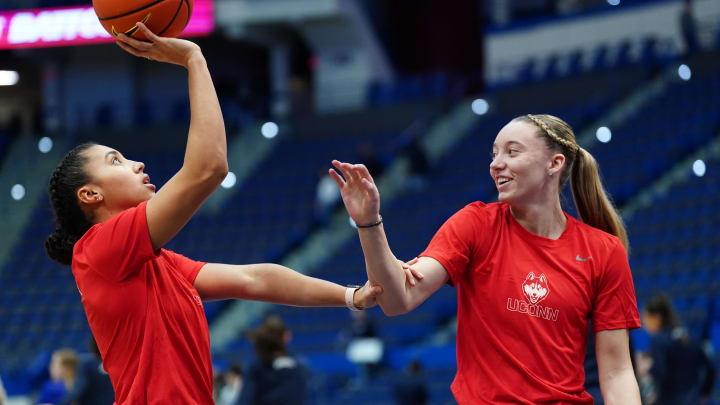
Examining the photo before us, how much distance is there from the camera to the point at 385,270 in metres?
2.45

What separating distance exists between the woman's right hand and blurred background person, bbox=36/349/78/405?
4676 millimetres

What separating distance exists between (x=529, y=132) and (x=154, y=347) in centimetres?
128

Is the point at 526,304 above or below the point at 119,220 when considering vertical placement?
below

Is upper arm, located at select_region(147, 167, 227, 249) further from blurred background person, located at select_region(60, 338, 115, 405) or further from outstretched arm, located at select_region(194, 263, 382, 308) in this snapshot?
blurred background person, located at select_region(60, 338, 115, 405)

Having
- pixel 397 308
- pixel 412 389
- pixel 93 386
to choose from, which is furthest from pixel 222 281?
pixel 412 389

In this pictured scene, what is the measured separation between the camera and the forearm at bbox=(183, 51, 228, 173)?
2.38 m

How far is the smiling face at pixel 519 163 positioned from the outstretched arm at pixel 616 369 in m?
0.48

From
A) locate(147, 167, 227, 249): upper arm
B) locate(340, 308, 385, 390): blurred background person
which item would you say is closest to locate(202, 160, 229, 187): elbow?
locate(147, 167, 227, 249): upper arm

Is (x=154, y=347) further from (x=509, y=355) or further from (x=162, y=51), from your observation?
(x=509, y=355)

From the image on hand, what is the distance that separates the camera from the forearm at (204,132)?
238 centimetres

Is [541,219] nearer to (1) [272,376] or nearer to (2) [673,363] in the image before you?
(1) [272,376]

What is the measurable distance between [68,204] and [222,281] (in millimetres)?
550

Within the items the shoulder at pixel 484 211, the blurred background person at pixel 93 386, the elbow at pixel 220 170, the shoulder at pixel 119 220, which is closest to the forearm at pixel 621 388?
the shoulder at pixel 484 211

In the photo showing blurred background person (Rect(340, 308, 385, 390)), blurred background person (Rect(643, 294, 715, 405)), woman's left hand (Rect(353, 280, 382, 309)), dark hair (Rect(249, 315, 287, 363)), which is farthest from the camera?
blurred background person (Rect(340, 308, 385, 390))
